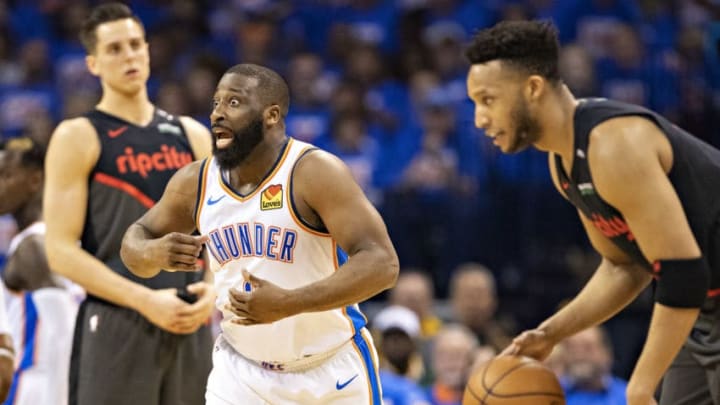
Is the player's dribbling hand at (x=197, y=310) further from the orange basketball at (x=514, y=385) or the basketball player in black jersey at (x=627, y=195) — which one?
the basketball player in black jersey at (x=627, y=195)

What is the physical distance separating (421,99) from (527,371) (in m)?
7.05

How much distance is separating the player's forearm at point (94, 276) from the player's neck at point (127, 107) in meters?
0.74

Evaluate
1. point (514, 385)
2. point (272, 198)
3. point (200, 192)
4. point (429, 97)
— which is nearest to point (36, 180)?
point (200, 192)

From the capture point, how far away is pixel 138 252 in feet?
15.6

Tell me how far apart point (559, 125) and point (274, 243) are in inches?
47.9

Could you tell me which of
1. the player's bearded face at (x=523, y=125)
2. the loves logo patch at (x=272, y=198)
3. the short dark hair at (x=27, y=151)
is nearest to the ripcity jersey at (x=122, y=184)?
the short dark hair at (x=27, y=151)

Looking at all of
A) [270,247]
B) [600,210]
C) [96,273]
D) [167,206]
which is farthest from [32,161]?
[600,210]

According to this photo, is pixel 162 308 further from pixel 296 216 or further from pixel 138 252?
pixel 296 216

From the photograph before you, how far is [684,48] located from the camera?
1092cm

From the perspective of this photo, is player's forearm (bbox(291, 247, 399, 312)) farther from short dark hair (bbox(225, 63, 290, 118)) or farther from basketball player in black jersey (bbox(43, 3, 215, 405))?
basketball player in black jersey (bbox(43, 3, 215, 405))

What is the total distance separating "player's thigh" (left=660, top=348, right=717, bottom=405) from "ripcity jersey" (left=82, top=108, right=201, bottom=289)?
252 cm

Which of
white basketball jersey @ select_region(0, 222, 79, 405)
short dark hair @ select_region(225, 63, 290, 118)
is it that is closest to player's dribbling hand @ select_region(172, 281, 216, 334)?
white basketball jersey @ select_region(0, 222, 79, 405)

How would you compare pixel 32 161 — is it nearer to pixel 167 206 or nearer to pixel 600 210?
pixel 167 206

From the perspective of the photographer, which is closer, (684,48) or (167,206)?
(167,206)
